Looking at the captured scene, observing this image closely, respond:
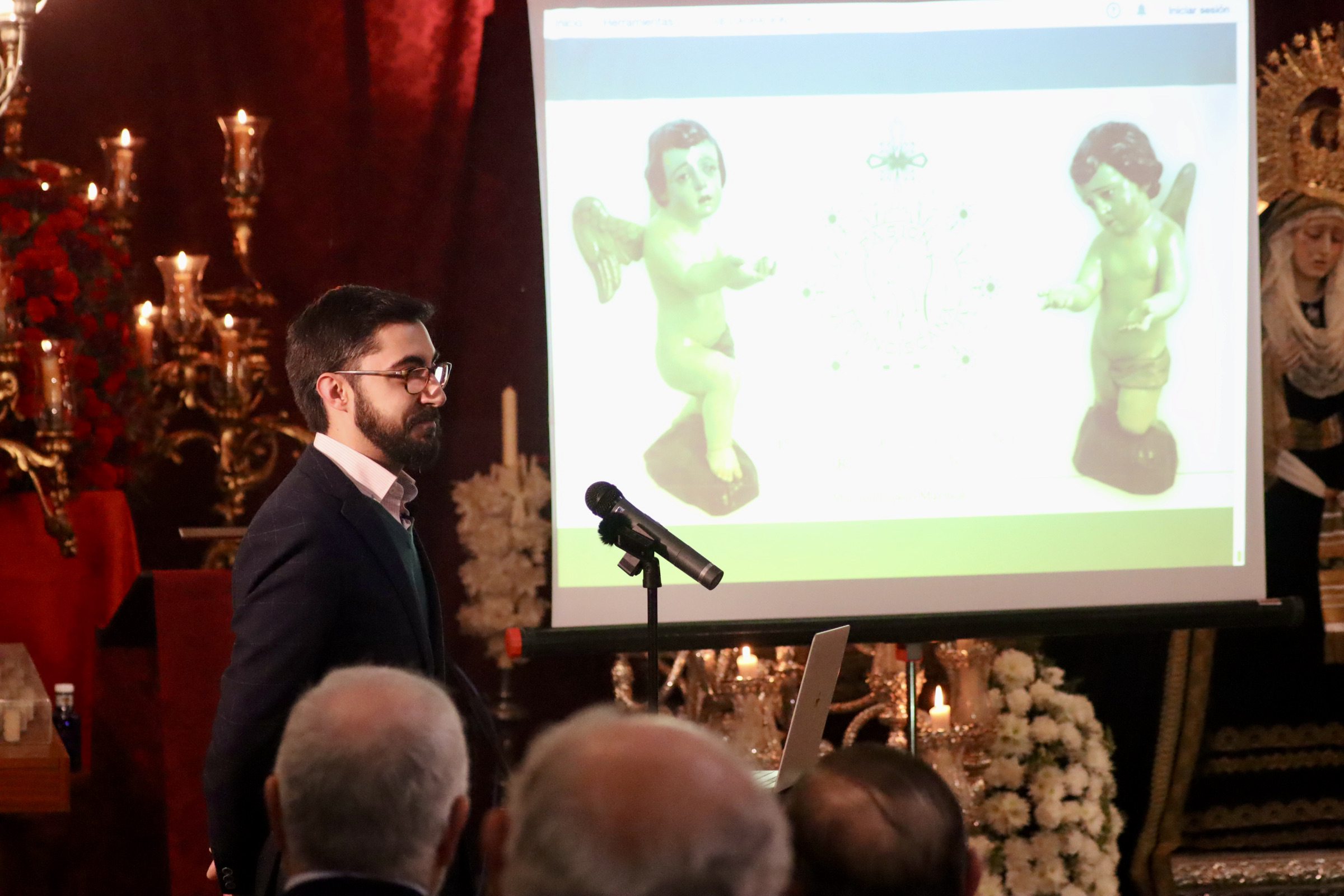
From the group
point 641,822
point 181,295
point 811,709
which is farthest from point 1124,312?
point 641,822

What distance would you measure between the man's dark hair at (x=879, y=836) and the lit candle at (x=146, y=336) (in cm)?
290

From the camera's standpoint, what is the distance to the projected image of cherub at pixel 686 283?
4078mm

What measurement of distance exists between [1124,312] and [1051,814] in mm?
1451

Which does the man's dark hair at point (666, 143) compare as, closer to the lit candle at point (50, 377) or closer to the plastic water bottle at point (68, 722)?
the lit candle at point (50, 377)

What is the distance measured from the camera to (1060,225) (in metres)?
4.15

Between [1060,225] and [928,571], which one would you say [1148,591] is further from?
[1060,225]

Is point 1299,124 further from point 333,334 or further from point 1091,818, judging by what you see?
point 333,334

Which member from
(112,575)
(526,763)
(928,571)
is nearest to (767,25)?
(928,571)

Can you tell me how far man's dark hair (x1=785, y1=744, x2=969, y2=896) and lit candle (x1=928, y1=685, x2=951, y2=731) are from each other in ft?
9.53

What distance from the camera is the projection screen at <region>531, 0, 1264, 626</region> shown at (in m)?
4.07

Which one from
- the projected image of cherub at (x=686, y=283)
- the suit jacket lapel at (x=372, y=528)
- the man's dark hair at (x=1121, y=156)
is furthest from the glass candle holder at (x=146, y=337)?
the man's dark hair at (x=1121, y=156)

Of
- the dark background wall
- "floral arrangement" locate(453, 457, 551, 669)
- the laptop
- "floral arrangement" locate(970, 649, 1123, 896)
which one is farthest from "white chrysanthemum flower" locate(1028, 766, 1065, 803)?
the laptop

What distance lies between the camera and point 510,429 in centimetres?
429

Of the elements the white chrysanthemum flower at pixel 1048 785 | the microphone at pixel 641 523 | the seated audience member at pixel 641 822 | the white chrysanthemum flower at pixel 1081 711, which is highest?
the microphone at pixel 641 523
